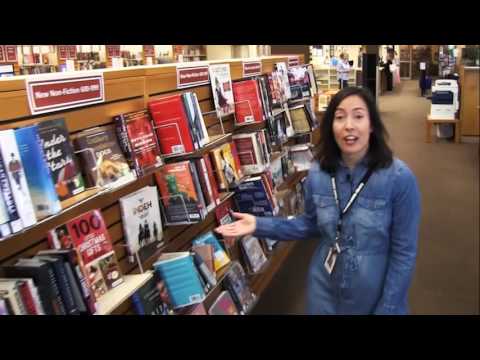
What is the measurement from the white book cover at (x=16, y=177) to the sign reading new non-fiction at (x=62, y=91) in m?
→ 0.38

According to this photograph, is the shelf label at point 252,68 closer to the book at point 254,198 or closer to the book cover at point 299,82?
the book cover at point 299,82

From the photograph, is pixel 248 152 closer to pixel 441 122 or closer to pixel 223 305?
pixel 223 305

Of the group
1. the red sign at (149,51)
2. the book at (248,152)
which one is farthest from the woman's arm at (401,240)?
the red sign at (149,51)

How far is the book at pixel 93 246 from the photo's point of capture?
1965 mm

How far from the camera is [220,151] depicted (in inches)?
129

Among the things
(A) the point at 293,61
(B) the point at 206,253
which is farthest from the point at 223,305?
(A) the point at 293,61

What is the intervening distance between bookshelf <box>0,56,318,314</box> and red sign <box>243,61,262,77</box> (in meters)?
0.80

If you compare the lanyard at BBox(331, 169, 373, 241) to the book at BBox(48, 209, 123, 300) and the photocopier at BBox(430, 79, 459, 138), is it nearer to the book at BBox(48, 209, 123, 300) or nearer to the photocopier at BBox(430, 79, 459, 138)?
the book at BBox(48, 209, 123, 300)

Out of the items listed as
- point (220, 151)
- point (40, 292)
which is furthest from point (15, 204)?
point (220, 151)

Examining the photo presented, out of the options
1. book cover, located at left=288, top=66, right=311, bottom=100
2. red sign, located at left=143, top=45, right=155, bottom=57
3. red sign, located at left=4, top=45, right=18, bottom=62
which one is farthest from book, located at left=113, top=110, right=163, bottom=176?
red sign, located at left=143, top=45, right=155, bottom=57

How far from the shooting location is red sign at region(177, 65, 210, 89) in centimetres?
306

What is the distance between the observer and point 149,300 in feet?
8.00

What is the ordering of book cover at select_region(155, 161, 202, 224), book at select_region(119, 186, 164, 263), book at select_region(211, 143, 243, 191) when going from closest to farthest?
book at select_region(119, 186, 164, 263) → book cover at select_region(155, 161, 202, 224) → book at select_region(211, 143, 243, 191)
